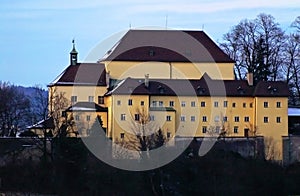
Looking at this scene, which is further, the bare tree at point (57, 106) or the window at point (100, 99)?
the window at point (100, 99)

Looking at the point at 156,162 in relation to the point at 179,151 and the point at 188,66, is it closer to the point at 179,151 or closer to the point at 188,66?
the point at 179,151

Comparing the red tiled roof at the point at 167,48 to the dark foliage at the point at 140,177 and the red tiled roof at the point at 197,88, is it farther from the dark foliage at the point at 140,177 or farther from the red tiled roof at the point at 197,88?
the dark foliage at the point at 140,177

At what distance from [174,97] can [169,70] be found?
463 centimetres

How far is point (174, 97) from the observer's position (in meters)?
49.9

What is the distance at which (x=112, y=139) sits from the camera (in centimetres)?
4544

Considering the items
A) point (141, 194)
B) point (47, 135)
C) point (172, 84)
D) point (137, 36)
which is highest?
point (137, 36)

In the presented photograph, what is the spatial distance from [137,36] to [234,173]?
20.2 m

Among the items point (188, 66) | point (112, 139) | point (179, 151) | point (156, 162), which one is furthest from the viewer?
point (188, 66)

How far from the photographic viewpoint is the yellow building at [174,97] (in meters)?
48.6

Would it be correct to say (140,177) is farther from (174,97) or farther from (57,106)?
(174,97)

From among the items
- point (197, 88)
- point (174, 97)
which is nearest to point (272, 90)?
point (197, 88)

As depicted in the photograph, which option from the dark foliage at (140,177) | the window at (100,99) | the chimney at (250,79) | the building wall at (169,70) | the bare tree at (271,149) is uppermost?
the building wall at (169,70)

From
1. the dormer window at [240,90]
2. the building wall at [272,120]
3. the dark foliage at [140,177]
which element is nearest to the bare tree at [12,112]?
the dark foliage at [140,177]

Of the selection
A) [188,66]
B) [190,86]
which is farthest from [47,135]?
[188,66]
